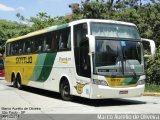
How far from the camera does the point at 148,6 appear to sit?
28.3m

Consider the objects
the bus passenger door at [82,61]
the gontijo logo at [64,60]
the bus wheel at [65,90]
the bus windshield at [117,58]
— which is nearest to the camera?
the bus windshield at [117,58]

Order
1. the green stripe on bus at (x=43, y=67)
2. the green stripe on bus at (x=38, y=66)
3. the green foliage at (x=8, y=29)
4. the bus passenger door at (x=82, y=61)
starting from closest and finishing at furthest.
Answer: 1. the bus passenger door at (x=82, y=61)
2. the green stripe on bus at (x=43, y=67)
3. the green stripe on bus at (x=38, y=66)
4. the green foliage at (x=8, y=29)

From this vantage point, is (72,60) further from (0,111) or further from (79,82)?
(0,111)

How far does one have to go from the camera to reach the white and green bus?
1434cm

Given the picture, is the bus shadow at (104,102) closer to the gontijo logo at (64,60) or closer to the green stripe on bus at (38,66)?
the gontijo logo at (64,60)

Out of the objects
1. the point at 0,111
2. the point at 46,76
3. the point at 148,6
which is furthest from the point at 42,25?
the point at 0,111

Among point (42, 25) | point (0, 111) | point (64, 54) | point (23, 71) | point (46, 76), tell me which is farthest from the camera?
point (42, 25)

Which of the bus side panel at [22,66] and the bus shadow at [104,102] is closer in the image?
the bus shadow at [104,102]

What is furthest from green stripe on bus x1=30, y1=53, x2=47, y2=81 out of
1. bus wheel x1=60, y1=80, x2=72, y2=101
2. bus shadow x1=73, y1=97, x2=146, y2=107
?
bus shadow x1=73, y1=97, x2=146, y2=107

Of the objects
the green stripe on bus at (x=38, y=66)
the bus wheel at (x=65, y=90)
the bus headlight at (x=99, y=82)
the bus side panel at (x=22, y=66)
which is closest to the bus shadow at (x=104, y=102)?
the bus wheel at (x=65, y=90)

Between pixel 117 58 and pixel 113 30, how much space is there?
1.18 metres

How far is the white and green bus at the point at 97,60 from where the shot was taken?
14.3 meters

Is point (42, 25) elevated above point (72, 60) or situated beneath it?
elevated above

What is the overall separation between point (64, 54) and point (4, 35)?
2080 inches
